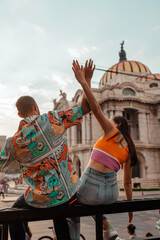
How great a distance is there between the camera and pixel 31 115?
2.34 meters

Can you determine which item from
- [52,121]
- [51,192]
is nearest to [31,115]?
[52,121]

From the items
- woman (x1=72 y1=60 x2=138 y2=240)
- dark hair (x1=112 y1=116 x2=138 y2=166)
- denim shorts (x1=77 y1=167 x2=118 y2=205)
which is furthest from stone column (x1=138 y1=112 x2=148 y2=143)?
denim shorts (x1=77 y1=167 x2=118 y2=205)

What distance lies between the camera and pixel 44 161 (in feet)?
6.75

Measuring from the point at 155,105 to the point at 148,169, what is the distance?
11383 mm

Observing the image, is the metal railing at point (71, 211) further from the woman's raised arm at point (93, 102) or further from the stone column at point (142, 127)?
the stone column at point (142, 127)

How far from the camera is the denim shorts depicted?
7.04 feet

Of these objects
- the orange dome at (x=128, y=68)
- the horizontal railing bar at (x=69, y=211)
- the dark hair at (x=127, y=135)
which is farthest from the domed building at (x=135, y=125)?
the horizontal railing bar at (x=69, y=211)

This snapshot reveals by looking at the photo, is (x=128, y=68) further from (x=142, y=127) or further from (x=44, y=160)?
(x=44, y=160)

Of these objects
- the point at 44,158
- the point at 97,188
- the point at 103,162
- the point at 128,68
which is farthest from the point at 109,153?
the point at 128,68

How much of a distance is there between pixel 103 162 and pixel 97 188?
275 mm

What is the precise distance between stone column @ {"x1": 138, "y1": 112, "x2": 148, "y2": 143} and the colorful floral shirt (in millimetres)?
35562

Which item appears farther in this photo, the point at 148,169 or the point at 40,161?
the point at 148,169

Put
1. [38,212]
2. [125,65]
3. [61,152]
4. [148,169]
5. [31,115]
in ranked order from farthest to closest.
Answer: [125,65]
[148,169]
[31,115]
[61,152]
[38,212]

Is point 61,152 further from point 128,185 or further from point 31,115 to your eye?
point 128,185
